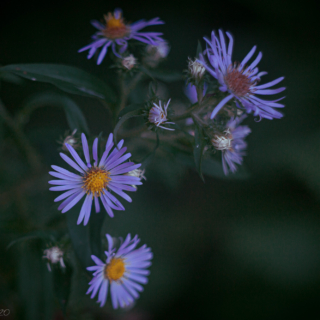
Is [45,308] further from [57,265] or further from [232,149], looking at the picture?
[232,149]

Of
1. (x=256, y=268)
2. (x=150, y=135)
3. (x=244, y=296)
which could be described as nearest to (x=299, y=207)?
(x=256, y=268)

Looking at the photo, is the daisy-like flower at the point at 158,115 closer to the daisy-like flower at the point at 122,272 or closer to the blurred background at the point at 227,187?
the daisy-like flower at the point at 122,272

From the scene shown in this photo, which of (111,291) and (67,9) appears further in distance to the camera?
(67,9)

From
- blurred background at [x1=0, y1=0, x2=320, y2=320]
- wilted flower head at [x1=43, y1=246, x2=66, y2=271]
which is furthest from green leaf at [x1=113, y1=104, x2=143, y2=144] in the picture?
blurred background at [x1=0, y1=0, x2=320, y2=320]

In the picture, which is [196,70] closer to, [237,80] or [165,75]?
[237,80]

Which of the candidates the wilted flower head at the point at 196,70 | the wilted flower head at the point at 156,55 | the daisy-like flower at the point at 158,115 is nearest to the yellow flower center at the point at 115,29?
the wilted flower head at the point at 156,55
